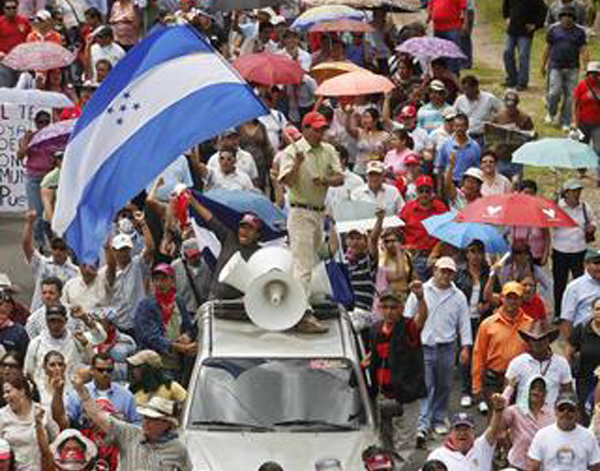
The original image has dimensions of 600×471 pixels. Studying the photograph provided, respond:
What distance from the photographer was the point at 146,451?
17406 millimetres

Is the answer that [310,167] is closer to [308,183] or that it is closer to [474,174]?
[308,183]

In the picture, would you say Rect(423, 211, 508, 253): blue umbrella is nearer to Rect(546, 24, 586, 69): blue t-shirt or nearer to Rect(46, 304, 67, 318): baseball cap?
Rect(46, 304, 67, 318): baseball cap

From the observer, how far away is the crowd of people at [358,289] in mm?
18469

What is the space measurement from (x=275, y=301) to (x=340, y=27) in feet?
Answer: 41.7

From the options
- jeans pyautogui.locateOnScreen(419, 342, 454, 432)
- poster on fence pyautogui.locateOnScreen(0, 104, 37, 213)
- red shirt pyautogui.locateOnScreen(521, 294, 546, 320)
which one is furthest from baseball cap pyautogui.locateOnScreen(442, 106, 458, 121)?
jeans pyautogui.locateOnScreen(419, 342, 454, 432)

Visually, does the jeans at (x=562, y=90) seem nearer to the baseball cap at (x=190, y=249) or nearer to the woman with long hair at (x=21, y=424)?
the baseball cap at (x=190, y=249)

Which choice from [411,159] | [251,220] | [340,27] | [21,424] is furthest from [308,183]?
[340,27]

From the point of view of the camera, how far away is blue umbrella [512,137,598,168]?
2442 cm

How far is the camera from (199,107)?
19891 mm

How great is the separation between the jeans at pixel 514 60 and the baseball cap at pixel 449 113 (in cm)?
711

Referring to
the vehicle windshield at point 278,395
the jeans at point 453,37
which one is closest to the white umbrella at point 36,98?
the jeans at point 453,37

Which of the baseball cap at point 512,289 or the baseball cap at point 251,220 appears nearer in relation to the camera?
the baseball cap at point 251,220

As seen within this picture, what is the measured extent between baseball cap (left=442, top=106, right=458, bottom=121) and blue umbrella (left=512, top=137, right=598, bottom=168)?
2051 mm

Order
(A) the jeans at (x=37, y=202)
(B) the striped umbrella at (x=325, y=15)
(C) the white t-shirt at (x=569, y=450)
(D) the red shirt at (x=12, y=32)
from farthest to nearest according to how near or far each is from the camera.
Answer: (B) the striped umbrella at (x=325, y=15) < (D) the red shirt at (x=12, y=32) < (A) the jeans at (x=37, y=202) < (C) the white t-shirt at (x=569, y=450)
